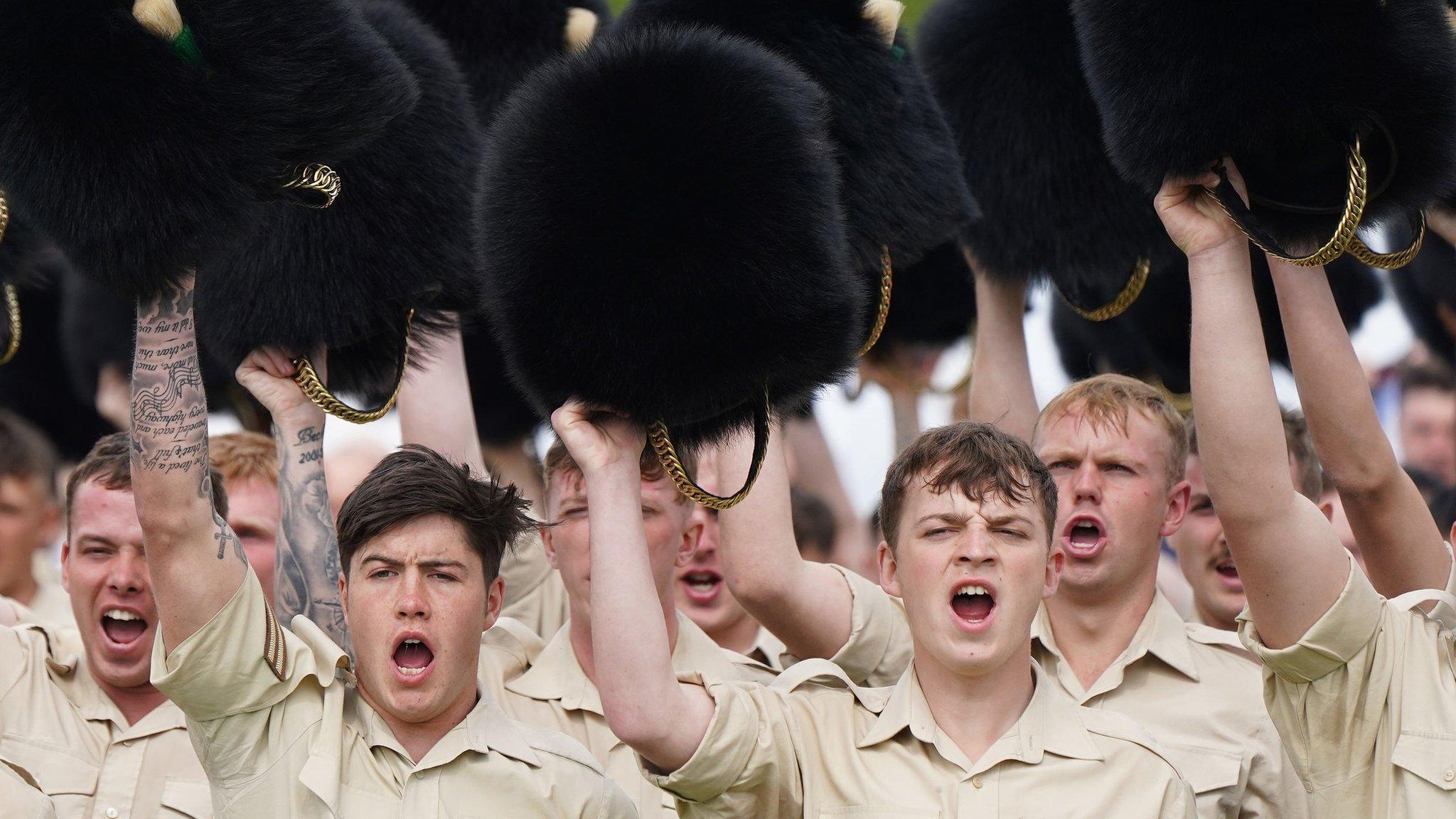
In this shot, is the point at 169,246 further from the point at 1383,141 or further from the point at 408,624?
the point at 1383,141

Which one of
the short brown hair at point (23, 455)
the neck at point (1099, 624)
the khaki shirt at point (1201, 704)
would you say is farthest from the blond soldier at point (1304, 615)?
the short brown hair at point (23, 455)

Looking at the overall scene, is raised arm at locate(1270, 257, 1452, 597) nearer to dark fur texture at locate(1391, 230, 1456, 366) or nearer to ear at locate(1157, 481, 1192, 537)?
ear at locate(1157, 481, 1192, 537)

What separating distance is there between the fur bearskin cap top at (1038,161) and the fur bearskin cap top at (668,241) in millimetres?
1279

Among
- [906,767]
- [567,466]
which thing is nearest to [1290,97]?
[906,767]

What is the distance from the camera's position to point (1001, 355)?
15.4ft

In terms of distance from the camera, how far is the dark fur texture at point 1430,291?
623 centimetres

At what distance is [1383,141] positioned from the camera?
3.57 meters

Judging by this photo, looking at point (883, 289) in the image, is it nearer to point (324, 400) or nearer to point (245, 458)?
point (324, 400)

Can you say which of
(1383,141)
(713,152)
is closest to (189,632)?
(713,152)

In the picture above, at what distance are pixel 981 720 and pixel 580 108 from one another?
1.29m

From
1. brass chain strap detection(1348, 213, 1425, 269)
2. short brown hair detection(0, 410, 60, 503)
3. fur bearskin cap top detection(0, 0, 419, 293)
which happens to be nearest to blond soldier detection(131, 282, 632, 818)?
fur bearskin cap top detection(0, 0, 419, 293)

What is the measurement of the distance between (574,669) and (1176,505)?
1.38 meters

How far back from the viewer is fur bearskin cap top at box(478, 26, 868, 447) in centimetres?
320

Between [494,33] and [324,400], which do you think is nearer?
[324,400]
